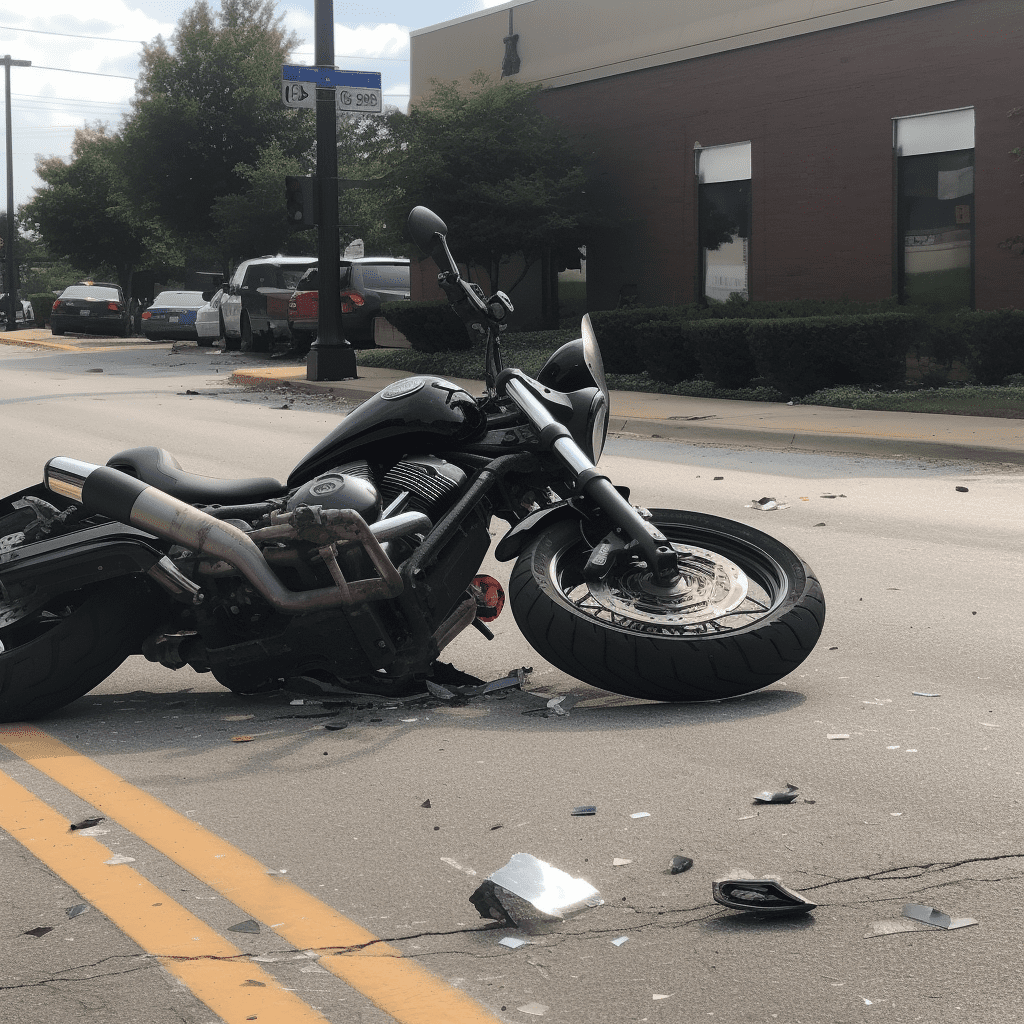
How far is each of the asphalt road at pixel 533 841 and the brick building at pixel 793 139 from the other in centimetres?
1449

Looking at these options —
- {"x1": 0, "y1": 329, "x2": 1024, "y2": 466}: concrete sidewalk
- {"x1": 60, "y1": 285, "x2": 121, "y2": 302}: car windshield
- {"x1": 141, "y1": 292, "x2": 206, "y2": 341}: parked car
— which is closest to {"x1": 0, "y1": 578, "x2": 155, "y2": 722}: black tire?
{"x1": 0, "y1": 329, "x2": 1024, "y2": 466}: concrete sidewalk

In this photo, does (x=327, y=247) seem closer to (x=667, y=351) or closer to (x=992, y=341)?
(x=667, y=351)

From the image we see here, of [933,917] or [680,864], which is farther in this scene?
[680,864]

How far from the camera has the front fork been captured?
5074 millimetres

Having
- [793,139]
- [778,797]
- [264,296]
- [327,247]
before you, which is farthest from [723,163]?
[778,797]

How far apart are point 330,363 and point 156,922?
1827cm

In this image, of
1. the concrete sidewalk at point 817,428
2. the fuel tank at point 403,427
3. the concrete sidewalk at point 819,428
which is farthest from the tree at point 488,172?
the fuel tank at point 403,427

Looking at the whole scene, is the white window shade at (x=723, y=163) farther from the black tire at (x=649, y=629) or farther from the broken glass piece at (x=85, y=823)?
the broken glass piece at (x=85, y=823)

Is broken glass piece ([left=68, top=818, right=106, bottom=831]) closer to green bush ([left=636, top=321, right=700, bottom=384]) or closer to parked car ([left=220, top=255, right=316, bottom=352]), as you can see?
green bush ([left=636, top=321, right=700, bottom=384])

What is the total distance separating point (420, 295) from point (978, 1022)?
88.8ft

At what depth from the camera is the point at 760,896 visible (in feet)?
11.2

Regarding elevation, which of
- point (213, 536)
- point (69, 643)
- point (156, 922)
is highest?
point (213, 536)

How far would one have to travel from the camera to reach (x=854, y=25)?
21.1 meters

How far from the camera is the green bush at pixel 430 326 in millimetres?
23438
